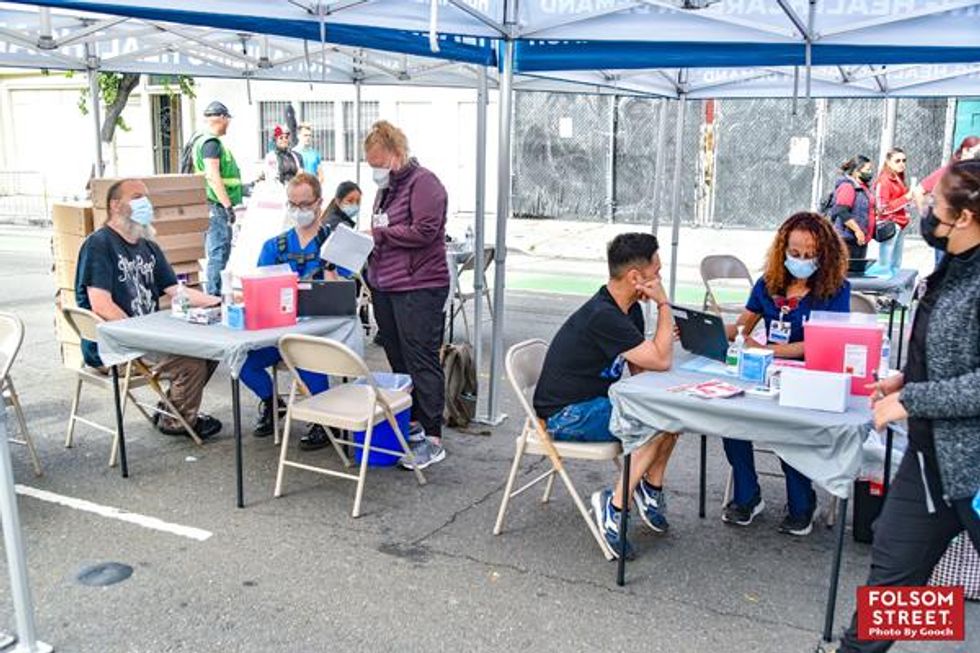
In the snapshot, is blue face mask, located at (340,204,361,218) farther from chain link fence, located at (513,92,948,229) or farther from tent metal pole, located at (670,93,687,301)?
chain link fence, located at (513,92,948,229)

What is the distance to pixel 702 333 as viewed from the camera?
4.17 meters

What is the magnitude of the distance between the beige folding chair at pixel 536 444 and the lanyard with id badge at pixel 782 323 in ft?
3.22

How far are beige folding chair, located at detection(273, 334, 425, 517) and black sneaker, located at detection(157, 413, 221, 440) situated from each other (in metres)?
1.00

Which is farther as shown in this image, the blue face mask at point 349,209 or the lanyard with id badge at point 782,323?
the blue face mask at point 349,209

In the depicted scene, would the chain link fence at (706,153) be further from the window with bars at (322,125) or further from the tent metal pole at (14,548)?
the tent metal pole at (14,548)

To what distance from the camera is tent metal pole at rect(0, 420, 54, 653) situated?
3.03m

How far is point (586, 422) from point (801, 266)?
1.26 meters

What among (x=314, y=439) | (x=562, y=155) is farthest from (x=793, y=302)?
(x=562, y=155)

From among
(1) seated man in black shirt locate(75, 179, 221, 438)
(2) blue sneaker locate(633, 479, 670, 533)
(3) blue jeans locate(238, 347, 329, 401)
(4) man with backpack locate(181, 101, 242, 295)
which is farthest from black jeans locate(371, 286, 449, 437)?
(4) man with backpack locate(181, 101, 242, 295)

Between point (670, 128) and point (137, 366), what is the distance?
45.1ft

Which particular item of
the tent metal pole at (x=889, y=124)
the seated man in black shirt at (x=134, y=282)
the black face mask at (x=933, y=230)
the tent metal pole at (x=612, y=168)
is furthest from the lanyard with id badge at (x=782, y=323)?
the tent metal pole at (x=612, y=168)

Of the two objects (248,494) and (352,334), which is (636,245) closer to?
(352,334)

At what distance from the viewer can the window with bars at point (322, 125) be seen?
2062 cm

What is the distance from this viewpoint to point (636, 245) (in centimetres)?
398
